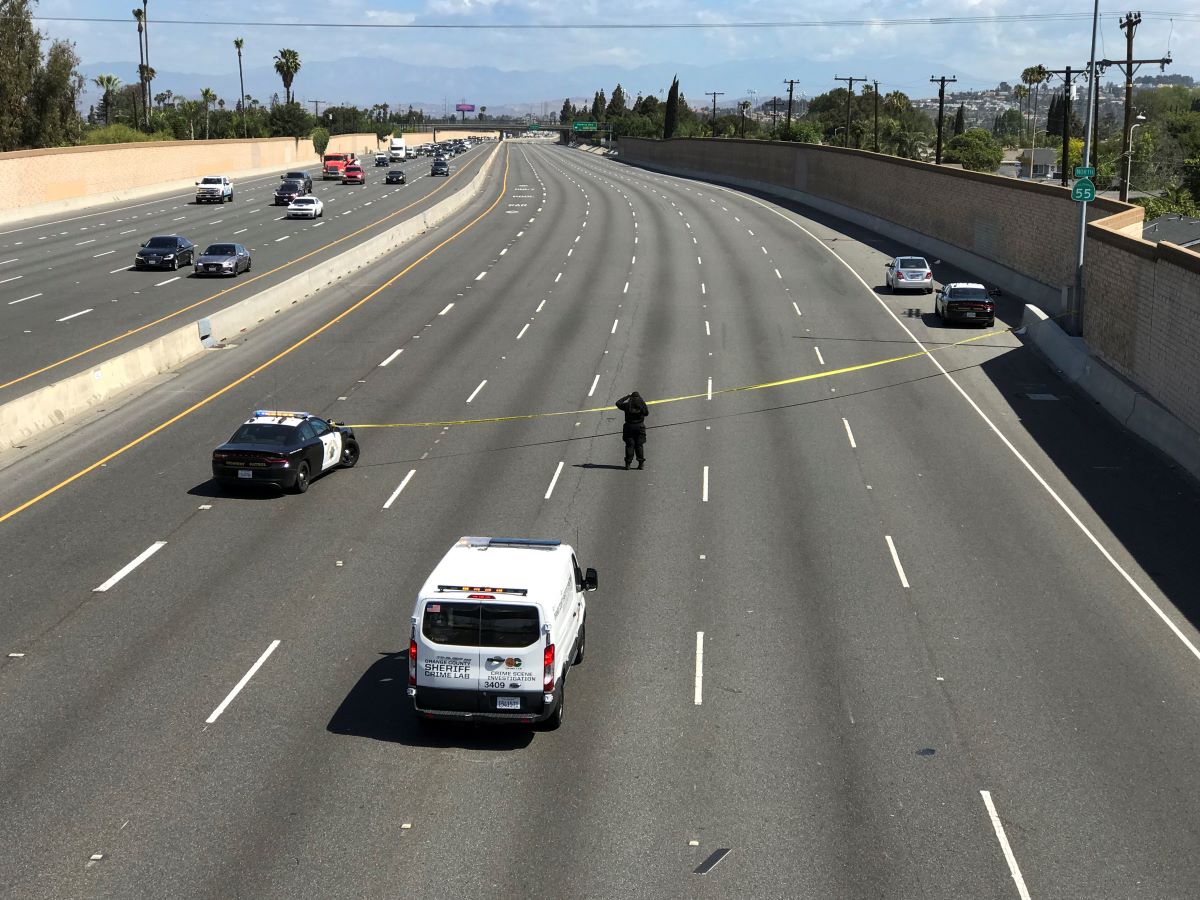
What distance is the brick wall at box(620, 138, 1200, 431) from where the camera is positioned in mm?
31109

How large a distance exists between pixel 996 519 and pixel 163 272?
139ft

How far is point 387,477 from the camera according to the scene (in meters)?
27.4

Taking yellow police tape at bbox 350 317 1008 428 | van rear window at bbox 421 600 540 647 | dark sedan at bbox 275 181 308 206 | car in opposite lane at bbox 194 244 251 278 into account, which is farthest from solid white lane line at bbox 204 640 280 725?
dark sedan at bbox 275 181 308 206

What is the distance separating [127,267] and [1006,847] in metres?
52.8

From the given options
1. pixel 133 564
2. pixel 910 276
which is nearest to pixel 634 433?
pixel 133 564

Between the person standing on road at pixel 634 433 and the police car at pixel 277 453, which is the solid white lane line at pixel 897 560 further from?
the police car at pixel 277 453

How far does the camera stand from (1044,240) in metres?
52.2

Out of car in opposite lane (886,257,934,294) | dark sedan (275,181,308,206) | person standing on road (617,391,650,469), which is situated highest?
dark sedan (275,181,308,206)

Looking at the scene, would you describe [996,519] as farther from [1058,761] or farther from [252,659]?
[252,659]

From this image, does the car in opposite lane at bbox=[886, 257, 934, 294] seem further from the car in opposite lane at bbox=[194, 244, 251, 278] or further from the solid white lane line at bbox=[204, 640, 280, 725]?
the solid white lane line at bbox=[204, 640, 280, 725]

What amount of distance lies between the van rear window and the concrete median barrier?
59.1ft

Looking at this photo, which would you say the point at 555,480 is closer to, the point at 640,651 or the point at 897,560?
the point at 897,560

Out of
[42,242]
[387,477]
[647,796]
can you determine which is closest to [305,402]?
[387,477]

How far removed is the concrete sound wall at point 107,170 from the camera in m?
79.6
